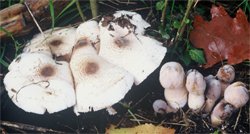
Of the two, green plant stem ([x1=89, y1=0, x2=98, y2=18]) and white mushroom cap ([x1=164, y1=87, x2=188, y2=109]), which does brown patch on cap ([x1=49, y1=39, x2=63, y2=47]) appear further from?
white mushroom cap ([x1=164, y1=87, x2=188, y2=109])

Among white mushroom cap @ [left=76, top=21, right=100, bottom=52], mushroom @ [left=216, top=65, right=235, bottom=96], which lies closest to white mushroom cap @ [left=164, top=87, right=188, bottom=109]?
mushroom @ [left=216, top=65, right=235, bottom=96]

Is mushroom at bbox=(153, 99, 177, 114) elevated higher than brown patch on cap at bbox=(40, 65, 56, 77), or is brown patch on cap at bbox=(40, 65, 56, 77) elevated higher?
brown patch on cap at bbox=(40, 65, 56, 77)

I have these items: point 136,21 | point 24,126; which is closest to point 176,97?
point 136,21

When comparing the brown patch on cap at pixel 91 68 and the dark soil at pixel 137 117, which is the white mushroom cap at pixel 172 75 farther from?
the brown patch on cap at pixel 91 68

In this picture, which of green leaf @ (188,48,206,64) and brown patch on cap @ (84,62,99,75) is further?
green leaf @ (188,48,206,64)

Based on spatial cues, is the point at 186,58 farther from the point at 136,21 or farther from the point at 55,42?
the point at 55,42

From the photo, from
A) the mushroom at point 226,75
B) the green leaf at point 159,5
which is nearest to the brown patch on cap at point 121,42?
the green leaf at point 159,5
